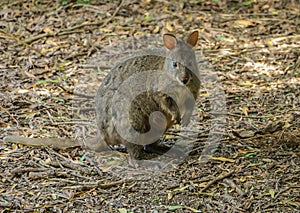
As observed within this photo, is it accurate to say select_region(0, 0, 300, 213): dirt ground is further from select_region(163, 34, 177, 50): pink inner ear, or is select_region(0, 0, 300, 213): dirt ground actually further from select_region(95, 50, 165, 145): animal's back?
select_region(163, 34, 177, 50): pink inner ear

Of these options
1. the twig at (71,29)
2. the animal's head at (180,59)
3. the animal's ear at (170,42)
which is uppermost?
the animal's ear at (170,42)

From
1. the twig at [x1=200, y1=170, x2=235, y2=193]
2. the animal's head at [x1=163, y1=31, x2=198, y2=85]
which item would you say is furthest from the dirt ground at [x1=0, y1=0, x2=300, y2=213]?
the animal's head at [x1=163, y1=31, x2=198, y2=85]

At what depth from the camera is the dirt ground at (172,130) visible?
4.63 meters

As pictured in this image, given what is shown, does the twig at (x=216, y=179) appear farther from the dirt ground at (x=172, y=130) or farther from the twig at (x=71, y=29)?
the twig at (x=71, y=29)

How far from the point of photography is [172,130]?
5820mm

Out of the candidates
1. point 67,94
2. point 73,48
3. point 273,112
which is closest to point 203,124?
point 273,112

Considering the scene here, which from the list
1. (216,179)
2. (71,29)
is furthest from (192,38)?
(71,29)

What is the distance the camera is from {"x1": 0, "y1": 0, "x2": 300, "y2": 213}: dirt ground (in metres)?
4.63

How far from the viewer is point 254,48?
743 centimetres

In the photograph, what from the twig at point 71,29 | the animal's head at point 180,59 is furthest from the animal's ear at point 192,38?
the twig at point 71,29

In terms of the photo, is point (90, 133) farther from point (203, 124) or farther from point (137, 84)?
point (203, 124)

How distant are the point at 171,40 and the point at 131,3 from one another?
3615mm

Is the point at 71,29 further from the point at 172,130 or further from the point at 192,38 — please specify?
the point at 192,38

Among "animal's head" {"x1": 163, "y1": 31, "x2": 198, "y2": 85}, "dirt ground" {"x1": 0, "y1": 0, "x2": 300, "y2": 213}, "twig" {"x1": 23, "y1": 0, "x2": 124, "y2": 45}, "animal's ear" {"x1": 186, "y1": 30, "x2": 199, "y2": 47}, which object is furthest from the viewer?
"twig" {"x1": 23, "y1": 0, "x2": 124, "y2": 45}
